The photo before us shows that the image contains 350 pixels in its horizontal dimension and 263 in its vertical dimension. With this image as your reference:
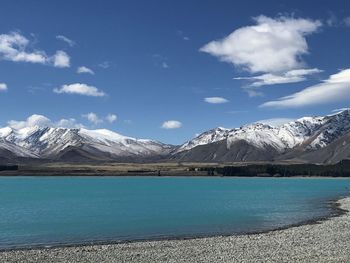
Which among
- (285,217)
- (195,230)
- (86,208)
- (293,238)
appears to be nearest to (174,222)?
(195,230)

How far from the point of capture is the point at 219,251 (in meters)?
38.3

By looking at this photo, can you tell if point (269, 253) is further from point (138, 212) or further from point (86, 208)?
point (86, 208)

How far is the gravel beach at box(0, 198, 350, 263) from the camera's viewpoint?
34594 mm

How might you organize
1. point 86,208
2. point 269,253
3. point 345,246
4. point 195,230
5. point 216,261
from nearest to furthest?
point 216,261 < point 269,253 < point 345,246 < point 195,230 < point 86,208

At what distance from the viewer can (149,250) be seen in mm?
40250

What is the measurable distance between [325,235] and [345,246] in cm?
802

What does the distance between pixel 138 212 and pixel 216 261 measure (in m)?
48.6

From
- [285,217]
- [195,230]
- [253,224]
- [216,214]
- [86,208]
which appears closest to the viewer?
[195,230]

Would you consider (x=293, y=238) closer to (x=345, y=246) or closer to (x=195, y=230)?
(x=345, y=246)

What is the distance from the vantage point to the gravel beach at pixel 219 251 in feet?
113

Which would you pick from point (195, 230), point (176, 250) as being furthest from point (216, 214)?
point (176, 250)

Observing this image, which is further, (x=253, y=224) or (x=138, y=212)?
(x=138, y=212)

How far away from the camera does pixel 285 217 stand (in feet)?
228

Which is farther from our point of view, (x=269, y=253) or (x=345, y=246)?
(x=345, y=246)
